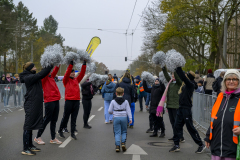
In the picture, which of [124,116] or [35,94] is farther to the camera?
[124,116]

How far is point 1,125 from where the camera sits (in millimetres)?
10156

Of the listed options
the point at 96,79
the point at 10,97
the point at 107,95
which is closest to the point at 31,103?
the point at 96,79

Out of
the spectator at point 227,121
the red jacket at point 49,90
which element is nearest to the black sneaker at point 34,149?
the red jacket at point 49,90

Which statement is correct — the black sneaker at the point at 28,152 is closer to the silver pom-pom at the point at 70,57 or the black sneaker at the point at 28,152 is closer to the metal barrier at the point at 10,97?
the silver pom-pom at the point at 70,57

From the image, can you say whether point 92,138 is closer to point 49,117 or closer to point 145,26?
point 49,117

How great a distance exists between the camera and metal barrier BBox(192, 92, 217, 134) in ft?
29.3

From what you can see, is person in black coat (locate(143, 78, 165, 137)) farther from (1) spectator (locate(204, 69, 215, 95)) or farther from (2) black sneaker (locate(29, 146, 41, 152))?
(1) spectator (locate(204, 69, 215, 95))

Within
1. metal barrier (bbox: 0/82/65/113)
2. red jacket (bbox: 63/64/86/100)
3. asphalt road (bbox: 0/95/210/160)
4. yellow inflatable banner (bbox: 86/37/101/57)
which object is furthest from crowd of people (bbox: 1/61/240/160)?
metal barrier (bbox: 0/82/65/113)

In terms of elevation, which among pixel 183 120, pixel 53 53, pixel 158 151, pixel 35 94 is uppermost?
pixel 53 53

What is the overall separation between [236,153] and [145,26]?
28.7 m

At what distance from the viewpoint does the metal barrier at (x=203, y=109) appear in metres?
8.92

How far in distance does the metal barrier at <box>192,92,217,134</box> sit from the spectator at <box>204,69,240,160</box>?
16.3 feet

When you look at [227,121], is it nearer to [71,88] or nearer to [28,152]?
[28,152]

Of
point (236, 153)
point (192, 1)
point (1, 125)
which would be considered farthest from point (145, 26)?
point (236, 153)
